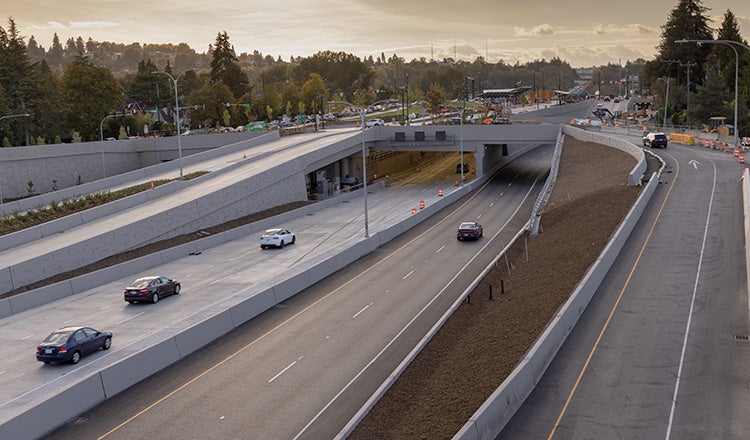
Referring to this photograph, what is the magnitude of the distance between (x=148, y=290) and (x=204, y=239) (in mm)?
14146

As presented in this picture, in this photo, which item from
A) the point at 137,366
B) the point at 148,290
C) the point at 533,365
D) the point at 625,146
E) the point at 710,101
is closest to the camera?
the point at 533,365

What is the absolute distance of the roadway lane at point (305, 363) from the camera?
21109 millimetres

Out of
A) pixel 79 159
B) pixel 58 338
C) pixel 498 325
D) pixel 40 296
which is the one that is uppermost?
pixel 79 159

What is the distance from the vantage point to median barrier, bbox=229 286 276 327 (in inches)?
1208

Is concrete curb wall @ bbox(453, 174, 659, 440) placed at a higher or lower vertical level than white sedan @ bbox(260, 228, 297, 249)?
higher

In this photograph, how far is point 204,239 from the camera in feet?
161

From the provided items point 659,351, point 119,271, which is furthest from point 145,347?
point 659,351

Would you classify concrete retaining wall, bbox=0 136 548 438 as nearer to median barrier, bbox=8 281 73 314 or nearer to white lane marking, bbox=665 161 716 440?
median barrier, bbox=8 281 73 314

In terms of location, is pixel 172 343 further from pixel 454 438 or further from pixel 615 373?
pixel 615 373

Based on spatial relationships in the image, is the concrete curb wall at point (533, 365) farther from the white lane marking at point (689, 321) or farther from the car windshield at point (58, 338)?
the car windshield at point (58, 338)

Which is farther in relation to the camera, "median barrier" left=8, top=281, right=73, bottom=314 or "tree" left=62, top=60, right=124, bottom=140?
"tree" left=62, top=60, right=124, bottom=140

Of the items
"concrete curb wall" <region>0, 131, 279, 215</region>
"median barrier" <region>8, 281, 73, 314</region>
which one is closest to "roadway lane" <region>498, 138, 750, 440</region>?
"median barrier" <region>8, 281, 73, 314</region>

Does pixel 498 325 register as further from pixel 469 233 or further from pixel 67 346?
pixel 469 233

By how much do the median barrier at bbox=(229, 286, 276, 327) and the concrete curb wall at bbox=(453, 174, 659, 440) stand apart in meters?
13.4
